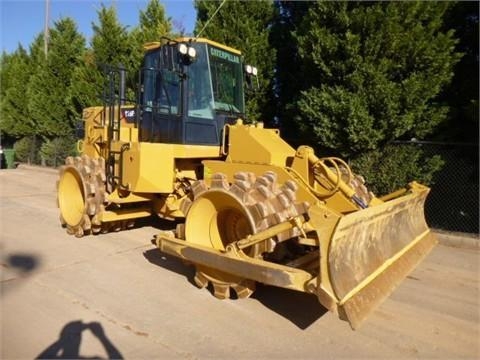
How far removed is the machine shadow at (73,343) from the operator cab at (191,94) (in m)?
2.68

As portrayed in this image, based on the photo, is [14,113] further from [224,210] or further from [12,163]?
[224,210]

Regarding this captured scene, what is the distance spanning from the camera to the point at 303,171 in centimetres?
482

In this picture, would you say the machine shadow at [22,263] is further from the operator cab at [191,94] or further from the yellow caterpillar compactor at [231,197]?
the operator cab at [191,94]

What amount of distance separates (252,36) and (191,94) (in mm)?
5103

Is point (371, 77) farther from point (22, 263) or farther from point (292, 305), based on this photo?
point (22, 263)

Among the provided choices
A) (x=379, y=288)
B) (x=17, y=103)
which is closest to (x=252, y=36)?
(x=379, y=288)

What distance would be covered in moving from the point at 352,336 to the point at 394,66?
5380 mm

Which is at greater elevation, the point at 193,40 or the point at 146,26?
the point at 146,26

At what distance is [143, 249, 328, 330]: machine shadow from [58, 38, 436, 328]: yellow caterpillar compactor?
12.3 inches

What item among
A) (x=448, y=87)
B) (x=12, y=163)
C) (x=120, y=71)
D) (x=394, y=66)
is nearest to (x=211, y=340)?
(x=120, y=71)

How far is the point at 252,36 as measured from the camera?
10.1 metres

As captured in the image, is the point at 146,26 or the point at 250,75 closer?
the point at 250,75

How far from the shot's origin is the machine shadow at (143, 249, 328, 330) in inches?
157

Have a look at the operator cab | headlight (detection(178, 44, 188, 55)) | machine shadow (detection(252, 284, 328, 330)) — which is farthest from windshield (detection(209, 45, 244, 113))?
machine shadow (detection(252, 284, 328, 330))
